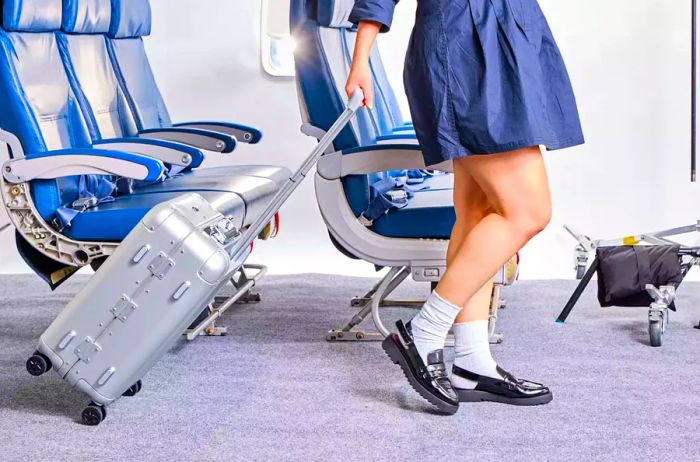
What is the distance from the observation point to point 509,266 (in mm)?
2842

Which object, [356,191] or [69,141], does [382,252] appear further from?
[69,141]

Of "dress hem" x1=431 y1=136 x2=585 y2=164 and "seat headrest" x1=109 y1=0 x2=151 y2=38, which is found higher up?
"seat headrest" x1=109 y1=0 x2=151 y2=38

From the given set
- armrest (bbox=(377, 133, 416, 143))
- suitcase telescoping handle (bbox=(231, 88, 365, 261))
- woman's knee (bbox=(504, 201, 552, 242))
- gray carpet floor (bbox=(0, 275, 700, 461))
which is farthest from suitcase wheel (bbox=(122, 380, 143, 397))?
armrest (bbox=(377, 133, 416, 143))

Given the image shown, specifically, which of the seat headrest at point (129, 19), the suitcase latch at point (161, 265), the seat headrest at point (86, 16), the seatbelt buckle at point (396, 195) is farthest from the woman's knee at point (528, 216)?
the seat headrest at point (129, 19)

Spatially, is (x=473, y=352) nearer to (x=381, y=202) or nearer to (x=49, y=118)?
(x=381, y=202)

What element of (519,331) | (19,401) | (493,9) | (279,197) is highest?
(493,9)

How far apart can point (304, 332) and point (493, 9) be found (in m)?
1.38

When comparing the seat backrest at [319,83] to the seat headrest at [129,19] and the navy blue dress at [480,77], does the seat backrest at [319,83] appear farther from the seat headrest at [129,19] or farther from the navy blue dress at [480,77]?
the seat headrest at [129,19]

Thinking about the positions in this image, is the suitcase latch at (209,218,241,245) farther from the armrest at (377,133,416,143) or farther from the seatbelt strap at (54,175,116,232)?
the armrest at (377,133,416,143)

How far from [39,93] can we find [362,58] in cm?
107

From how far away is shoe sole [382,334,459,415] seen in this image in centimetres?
229

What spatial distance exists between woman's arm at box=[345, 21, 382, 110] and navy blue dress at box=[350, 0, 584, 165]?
3 cm

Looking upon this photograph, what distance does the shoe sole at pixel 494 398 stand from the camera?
7.75 feet

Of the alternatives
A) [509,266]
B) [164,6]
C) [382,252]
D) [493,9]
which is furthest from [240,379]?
[164,6]
